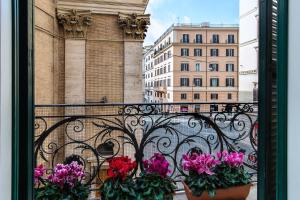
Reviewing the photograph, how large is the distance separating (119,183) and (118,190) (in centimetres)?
5

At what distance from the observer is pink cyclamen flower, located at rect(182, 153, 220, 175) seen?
195cm

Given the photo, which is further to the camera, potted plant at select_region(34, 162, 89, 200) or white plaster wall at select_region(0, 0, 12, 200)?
potted plant at select_region(34, 162, 89, 200)

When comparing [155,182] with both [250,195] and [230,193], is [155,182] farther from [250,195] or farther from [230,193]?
[250,195]

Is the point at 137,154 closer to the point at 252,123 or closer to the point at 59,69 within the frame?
the point at 252,123

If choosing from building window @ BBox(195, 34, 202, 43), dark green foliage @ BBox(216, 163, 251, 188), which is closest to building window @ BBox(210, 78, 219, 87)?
building window @ BBox(195, 34, 202, 43)

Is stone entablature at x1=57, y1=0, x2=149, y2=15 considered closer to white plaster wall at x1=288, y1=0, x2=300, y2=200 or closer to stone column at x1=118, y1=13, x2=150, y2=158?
stone column at x1=118, y1=13, x2=150, y2=158

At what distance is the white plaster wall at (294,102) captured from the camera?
0.80 meters

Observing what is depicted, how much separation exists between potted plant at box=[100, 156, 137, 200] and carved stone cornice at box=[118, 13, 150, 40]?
4.85 meters

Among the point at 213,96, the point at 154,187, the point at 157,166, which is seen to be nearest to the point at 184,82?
the point at 213,96

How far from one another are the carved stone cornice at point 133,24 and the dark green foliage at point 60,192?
16.3 ft

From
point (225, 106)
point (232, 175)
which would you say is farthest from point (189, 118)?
point (232, 175)

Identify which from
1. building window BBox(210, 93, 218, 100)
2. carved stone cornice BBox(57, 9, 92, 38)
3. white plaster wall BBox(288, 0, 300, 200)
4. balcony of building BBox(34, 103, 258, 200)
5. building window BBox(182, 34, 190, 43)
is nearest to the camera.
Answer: white plaster wall BBox(288, 0, 300, 200)

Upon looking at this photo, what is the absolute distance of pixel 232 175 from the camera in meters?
1.97

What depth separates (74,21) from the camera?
5.95 m
